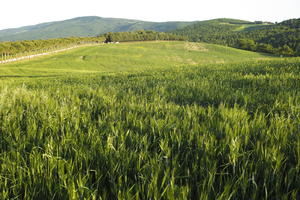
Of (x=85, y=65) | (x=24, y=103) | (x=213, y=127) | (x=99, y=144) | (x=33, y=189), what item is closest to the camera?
(x=33, y=189)

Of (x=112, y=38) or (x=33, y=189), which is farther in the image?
(x=112, y=38)

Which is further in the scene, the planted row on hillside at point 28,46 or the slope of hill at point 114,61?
the planted row on hillside at point 28,46

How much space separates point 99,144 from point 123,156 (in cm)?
38

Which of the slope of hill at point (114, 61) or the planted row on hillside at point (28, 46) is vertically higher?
the planted row on hillside at point (28, 46)

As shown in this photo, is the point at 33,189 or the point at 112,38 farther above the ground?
the point at 112,38

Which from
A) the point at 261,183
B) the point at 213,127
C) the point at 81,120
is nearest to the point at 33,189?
the point at 81,120

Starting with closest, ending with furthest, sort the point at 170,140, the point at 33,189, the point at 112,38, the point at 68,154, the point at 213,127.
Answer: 1. the point at 33,189
2. the point at 68,154
3. the point at 170,140
4. the point at 213,127
5. the point at 112,38

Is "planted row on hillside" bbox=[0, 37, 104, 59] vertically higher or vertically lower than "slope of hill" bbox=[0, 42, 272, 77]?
higher

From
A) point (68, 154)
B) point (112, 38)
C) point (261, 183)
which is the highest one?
point (112, 38)

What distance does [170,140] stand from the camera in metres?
1.92

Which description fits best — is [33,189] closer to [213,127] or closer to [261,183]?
[261,183]

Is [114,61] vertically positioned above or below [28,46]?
below

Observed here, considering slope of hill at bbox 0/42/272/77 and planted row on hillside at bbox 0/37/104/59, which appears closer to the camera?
slope of hill at bbox 0/42/272/77

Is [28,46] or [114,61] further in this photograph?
[28,46]
